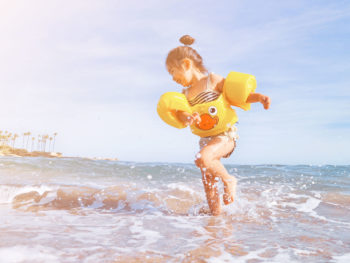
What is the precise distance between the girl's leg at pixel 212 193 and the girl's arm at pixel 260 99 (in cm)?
101

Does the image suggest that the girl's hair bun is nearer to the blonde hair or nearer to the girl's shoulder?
the blonde hair

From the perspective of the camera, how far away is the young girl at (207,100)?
3.94 metres

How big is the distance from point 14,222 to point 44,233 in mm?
624

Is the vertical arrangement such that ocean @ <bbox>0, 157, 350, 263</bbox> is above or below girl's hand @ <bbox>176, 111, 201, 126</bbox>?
below

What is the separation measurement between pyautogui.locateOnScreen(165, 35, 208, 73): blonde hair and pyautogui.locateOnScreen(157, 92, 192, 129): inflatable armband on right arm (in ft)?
1.40

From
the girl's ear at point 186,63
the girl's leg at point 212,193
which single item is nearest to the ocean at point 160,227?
the girl's leg at point 212,193

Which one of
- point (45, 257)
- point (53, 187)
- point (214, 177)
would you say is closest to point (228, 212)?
point (214, 177)

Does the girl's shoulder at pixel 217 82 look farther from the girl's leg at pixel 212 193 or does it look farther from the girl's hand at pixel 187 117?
the girl's leg at pixel 212 193

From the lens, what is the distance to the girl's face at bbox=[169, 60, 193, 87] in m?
4.09

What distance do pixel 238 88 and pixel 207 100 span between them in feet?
1.24

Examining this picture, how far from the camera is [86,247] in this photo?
2438 mm

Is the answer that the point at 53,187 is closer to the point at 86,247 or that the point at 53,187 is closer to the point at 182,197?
the point at 182,197

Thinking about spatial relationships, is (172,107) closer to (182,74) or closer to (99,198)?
(182,74)

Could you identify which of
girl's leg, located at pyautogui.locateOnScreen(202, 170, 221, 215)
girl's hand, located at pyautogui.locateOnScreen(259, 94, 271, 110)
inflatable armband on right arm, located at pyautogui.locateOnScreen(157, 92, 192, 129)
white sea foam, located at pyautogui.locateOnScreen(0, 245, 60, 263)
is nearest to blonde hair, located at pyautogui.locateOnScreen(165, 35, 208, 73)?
inflatable armband on right arm, located at pyautogui.locateOnScreen(157, 92, 192, 129)
